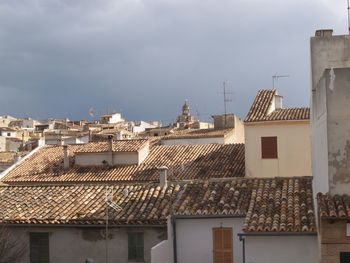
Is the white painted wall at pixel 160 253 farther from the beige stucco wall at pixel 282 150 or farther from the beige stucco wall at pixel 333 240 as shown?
the beige stucco wall at pixel 282 150

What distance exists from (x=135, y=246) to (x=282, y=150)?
1252cm

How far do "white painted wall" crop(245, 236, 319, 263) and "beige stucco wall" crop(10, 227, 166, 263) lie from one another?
12.9 ft

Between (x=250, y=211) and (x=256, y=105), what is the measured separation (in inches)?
569

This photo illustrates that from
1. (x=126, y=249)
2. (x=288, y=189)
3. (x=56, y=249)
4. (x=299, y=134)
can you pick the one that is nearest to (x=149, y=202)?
(x=126, y=249)

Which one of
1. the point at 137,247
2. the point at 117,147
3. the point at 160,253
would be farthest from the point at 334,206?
the point at 117,147

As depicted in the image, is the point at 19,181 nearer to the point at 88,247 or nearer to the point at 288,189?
the point at 88,247

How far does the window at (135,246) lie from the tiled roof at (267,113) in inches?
489

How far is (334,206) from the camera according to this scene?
45.0 ft

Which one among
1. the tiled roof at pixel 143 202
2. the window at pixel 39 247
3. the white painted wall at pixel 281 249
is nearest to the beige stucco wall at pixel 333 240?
the white painted wall at pixel 281 249

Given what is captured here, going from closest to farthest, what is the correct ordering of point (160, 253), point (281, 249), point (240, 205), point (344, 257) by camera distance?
point (344, 257), point (281, 249), point (160, 253), point (240, 205)

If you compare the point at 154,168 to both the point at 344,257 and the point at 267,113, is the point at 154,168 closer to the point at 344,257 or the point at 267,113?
the point at 267,113

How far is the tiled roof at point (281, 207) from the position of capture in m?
16.8

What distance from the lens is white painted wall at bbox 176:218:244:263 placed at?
19.2 metres

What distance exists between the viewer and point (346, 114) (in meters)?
14.1
